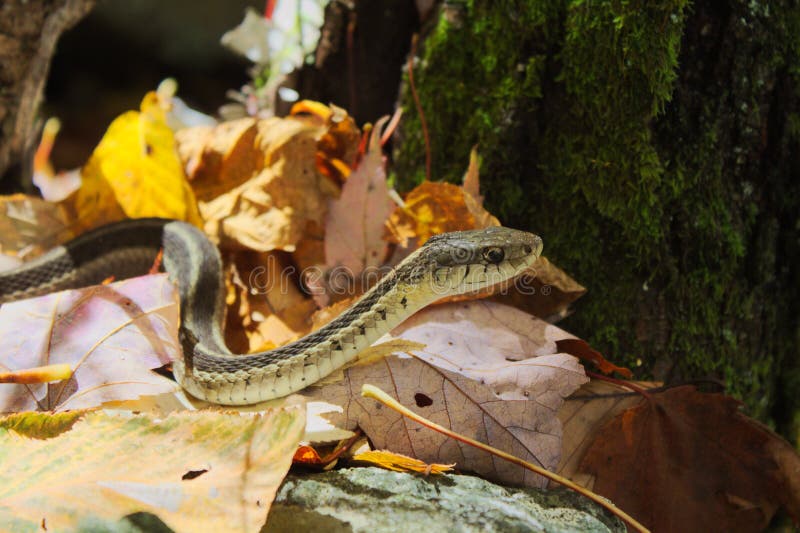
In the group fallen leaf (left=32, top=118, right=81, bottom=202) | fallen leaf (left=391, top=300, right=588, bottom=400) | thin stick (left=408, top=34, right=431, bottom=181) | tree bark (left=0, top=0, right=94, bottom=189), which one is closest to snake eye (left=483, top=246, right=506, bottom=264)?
fallen leaf (left=391, top=300, right=588, bottom=400)

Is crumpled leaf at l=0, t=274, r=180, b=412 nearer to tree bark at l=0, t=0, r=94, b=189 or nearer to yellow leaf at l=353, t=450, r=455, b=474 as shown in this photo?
yellow leaf at l=353, t=450, r=455, b=474

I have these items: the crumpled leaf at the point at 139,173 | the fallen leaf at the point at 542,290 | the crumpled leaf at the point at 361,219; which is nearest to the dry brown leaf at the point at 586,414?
the fallen leaf at the point at 542,290

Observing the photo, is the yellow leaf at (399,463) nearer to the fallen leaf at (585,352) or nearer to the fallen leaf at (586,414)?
the fallen leaf at (586,414)

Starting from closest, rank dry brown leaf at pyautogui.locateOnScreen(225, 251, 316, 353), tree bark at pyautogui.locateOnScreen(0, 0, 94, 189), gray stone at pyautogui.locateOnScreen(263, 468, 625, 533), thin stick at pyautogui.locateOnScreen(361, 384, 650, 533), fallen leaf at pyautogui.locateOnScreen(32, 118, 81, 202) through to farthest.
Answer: gray stone at pyautogui.locateOnScreen(263, 468, 625, 533) → thin stick at pyautogui.locateOnScreen(361, 384, 650, 533) → dry brown leaf at pyautogui.locateOnScreen(225, 251, 316, 353) → tree bark at pyautogui.locateOnScreen(0, 0, 94, 189) → fallen leaf at pyautogui.locateOnScreen(32, 118, 81, 202)

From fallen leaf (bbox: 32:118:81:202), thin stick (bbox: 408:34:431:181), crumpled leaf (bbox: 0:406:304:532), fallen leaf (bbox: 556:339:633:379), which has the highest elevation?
thin stick (bbox: 408:34:431:181)

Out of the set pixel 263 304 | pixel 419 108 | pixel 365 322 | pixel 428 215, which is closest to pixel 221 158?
pixel 263 304

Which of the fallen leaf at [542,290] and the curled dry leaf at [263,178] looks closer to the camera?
the fallen leaf at [542,290]
